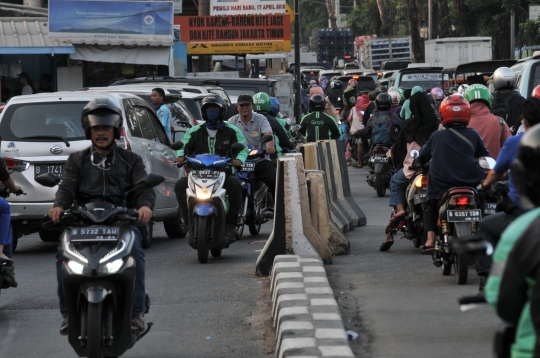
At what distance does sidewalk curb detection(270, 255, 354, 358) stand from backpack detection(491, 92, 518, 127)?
520 centimetres

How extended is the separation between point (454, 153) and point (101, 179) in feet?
12.3

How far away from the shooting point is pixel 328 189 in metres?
13.6

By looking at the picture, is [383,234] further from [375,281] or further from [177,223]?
[375,281]

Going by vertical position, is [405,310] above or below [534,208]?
below

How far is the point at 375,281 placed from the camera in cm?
974

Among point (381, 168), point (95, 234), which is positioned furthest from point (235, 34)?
point (95, 234)

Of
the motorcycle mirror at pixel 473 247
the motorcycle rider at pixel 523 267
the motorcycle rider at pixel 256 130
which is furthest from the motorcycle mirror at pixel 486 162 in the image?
the motorcycle rider at pixel 523 267

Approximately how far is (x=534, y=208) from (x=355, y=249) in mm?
8524

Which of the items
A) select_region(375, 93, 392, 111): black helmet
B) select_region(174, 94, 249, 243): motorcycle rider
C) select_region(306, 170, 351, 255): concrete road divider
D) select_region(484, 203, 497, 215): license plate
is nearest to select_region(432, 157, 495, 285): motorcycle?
select_region(484, 203, 497, 215): license plate

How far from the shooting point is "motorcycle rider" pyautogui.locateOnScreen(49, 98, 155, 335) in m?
6.68

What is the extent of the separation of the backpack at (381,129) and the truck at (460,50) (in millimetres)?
20589

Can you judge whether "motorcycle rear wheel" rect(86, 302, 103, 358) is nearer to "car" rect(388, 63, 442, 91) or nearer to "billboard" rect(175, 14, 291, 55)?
"car" rect(388, 63, 442, 91)

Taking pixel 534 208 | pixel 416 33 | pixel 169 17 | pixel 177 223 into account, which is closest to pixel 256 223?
pixel 177 223

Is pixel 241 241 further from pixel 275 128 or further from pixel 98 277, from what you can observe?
pixel 98 277
